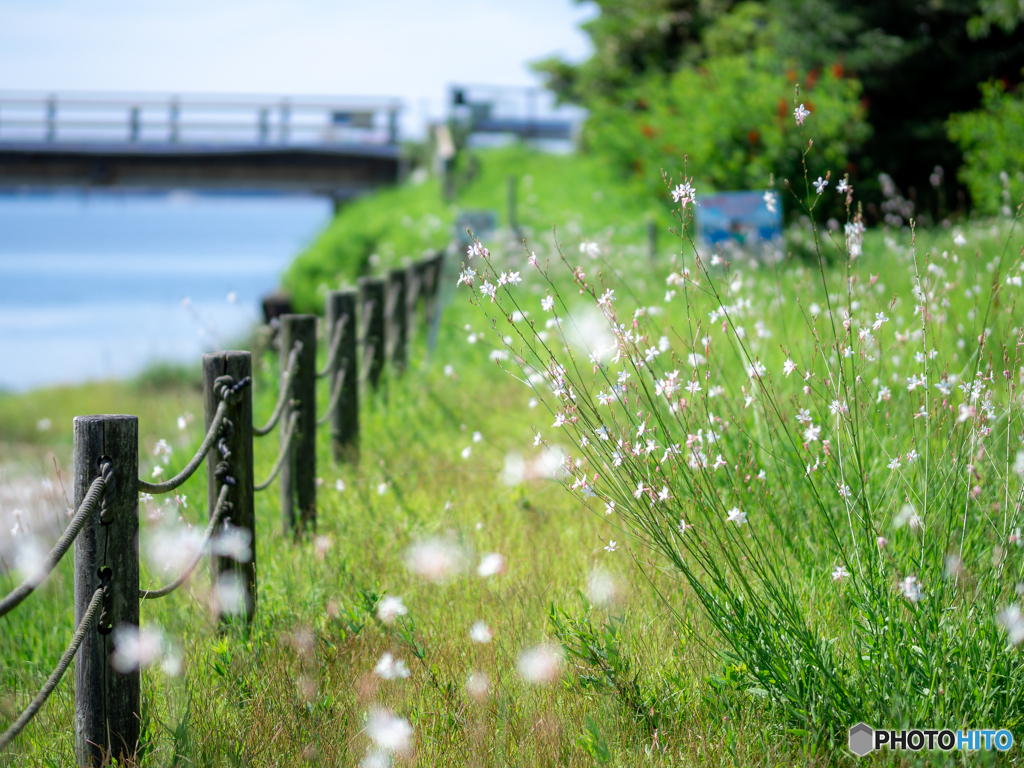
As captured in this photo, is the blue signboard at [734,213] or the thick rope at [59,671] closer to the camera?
the thick rope at [59,671]

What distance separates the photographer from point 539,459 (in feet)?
14.5

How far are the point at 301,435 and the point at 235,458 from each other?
1.13 meters

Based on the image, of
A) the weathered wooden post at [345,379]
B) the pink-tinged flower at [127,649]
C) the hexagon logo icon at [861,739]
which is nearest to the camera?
the hexagon logo icon at [861,739]

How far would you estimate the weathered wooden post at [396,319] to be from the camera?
23.8 ft

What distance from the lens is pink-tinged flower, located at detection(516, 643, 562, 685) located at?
2.46 meters

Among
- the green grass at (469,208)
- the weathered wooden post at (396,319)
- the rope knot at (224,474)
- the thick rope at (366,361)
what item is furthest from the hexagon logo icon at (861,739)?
the green grass at (469,208)

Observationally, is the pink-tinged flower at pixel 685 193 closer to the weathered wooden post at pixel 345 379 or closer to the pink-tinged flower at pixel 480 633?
the pink-tinged flower at pixel 480 633

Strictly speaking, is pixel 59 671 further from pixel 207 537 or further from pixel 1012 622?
pixel 1012 622

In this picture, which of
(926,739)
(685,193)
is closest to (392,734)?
(926,739)

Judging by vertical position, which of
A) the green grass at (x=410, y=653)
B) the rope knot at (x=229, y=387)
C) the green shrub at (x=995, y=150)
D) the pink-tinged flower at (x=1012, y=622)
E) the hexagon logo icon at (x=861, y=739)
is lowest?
→ the green grass at (x=410, y=653)

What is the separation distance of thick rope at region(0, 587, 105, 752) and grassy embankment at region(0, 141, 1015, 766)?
0.35m

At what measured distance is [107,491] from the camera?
2.10 meters

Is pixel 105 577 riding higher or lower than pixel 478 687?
higher

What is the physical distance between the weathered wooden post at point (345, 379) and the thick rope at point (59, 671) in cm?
301
